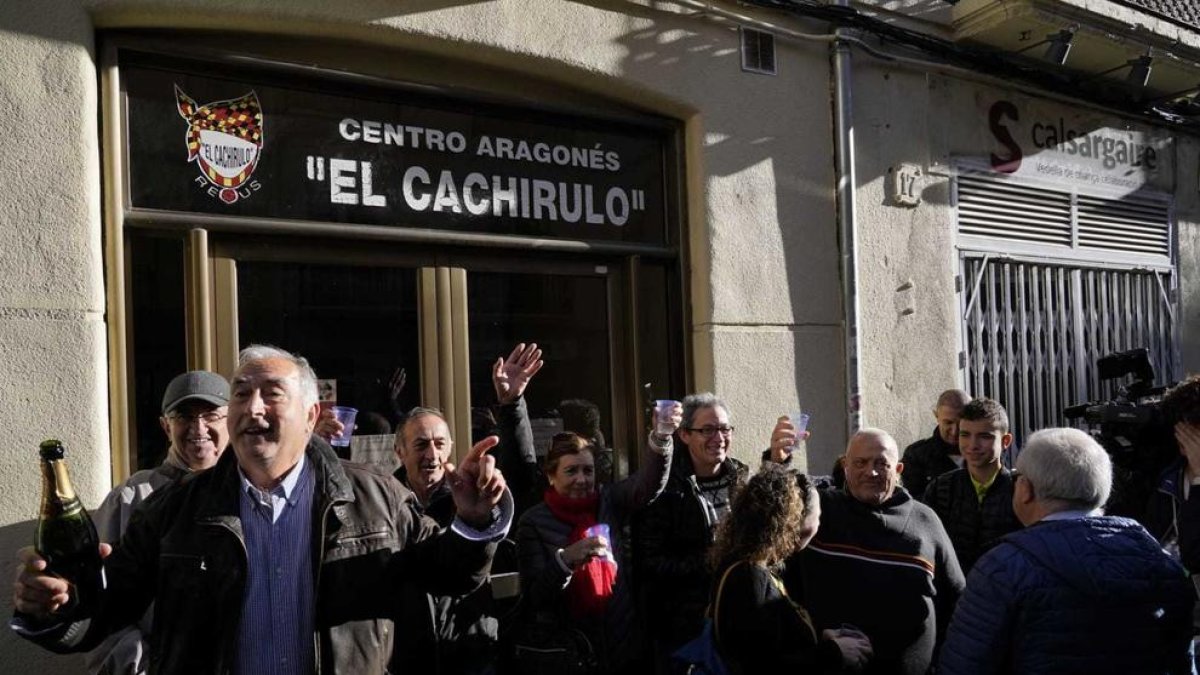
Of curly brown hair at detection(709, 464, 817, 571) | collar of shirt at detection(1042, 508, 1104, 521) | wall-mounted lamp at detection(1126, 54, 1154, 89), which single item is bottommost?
curly brown hair at detection(709, 464, 817, 571)

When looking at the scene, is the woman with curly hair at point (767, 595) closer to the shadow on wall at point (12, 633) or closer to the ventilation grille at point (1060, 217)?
the shadow on wall at point (12, 633)

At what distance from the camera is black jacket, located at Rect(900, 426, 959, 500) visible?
569cm

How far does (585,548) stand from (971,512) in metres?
2.02

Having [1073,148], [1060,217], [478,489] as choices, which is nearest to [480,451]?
[478,489]

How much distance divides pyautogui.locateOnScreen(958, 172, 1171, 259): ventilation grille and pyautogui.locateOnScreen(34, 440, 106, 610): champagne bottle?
6.38 meters

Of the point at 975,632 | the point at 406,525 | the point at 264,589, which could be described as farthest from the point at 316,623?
the point at 975,632

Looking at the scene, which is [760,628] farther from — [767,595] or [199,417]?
[199,417]

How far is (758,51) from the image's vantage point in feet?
21.1

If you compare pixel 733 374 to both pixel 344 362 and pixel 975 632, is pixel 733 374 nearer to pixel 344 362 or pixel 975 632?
pixel 344 362

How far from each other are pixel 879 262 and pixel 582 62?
8.25 feet

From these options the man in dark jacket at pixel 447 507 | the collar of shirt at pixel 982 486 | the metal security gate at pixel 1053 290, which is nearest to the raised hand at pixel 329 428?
the man in dark jacket at pixel 447 507

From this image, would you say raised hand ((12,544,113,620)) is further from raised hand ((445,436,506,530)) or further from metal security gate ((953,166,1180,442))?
metal security gate ((953,166,1180,442))

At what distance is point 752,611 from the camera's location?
3229 mm

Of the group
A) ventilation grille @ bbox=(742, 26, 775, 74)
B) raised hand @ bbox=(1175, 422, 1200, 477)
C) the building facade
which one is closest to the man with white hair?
raised hand @ bbox=(1175, 422, 1200, 477)
